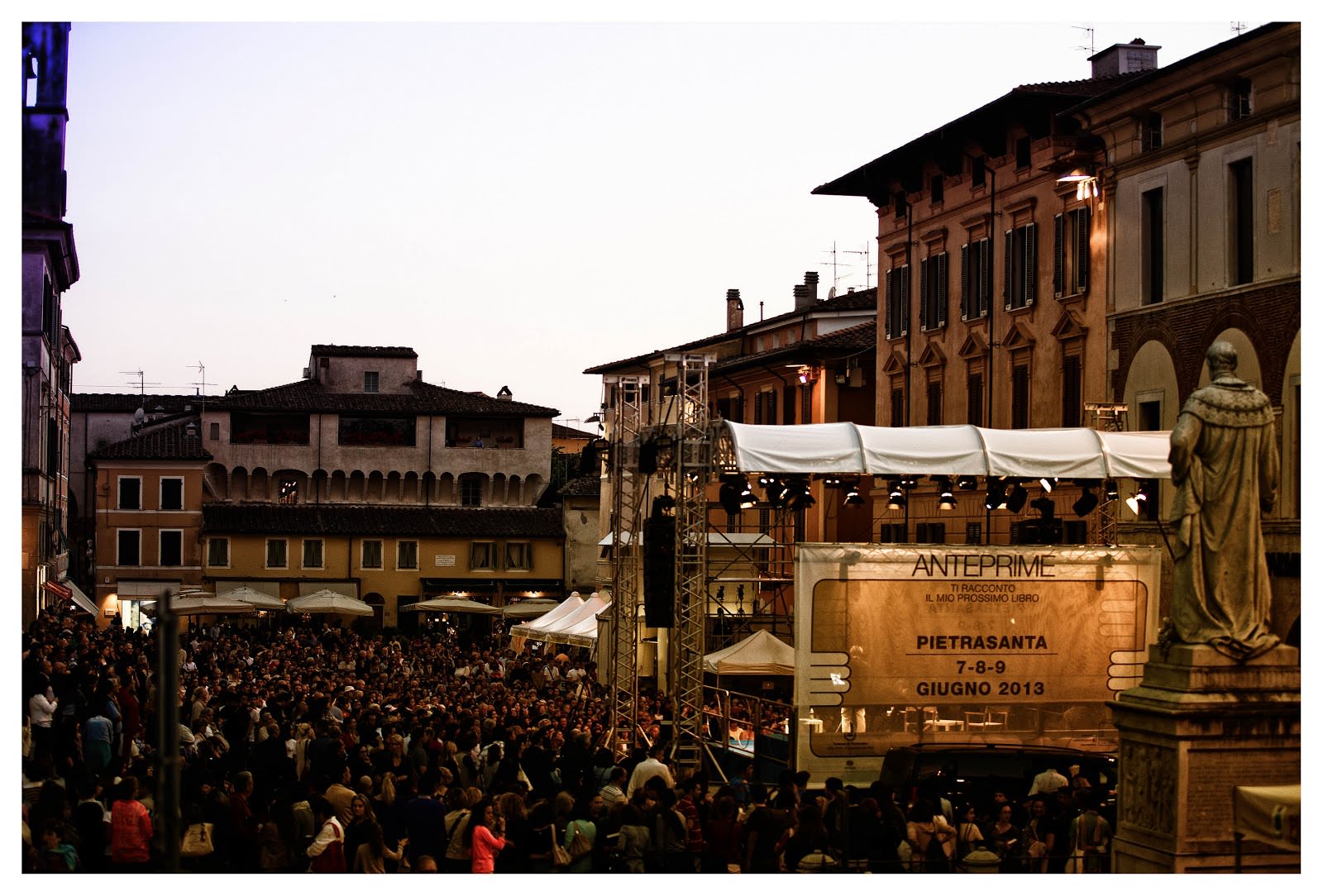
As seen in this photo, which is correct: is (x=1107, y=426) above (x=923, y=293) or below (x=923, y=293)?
below

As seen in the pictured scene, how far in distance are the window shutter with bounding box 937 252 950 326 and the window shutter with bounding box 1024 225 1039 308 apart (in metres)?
3.33

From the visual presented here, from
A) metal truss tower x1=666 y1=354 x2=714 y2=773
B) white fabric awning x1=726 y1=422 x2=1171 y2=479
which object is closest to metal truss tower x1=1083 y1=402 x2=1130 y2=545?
white fabric awning x1=726 y1=422 x2=1171 y2=479

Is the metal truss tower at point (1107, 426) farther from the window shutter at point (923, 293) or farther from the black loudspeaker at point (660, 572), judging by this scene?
the window shutter at point (923, 293)

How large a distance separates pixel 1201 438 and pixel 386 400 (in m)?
61.4

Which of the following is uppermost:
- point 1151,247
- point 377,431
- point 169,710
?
point 1151,247

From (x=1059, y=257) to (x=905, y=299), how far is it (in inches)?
276

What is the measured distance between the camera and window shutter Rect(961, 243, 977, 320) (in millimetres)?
34844

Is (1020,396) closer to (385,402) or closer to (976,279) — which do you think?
(976,279)

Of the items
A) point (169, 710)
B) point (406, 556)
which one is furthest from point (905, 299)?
point (169, 710)

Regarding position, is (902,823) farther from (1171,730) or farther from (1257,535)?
(1257,535)

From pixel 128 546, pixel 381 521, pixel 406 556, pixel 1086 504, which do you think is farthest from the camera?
pixel 381 521

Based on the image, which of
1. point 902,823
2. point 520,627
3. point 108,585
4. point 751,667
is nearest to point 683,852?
point 902,823

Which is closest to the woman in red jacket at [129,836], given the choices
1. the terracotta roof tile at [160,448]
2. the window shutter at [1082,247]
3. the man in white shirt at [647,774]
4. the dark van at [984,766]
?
the man in white shirt at [647,774]

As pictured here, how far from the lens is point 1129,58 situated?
34.2m
